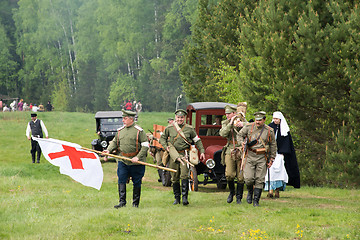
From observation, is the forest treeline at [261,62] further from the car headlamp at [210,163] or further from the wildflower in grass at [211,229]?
the wildflower in grass at [211,229]

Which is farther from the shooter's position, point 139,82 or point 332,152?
point 139,82

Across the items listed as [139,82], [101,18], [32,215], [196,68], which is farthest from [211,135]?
[101,18]

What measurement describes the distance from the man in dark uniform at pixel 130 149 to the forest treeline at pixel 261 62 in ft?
23.8

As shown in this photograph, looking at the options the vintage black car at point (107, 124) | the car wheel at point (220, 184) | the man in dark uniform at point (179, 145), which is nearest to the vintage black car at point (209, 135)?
the car wheel at point (220, 184)

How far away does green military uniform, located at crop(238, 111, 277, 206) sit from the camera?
10383mm

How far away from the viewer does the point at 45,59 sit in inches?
3172

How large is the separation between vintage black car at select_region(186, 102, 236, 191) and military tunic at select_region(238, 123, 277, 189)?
3.60 meters

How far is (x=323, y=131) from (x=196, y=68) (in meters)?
15.3

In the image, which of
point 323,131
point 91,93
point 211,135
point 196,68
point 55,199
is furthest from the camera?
point 91,93

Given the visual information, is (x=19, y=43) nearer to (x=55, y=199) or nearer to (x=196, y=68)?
(x=196, y=68)

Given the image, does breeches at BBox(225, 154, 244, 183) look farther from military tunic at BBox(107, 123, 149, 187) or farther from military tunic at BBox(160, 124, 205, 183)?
military tunic at BBox(107, 123, 149, 187)

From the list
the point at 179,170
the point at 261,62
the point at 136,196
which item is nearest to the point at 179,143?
the point at 179,170

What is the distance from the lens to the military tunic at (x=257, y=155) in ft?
34.1

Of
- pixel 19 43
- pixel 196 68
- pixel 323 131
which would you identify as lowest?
pixel 323 131
